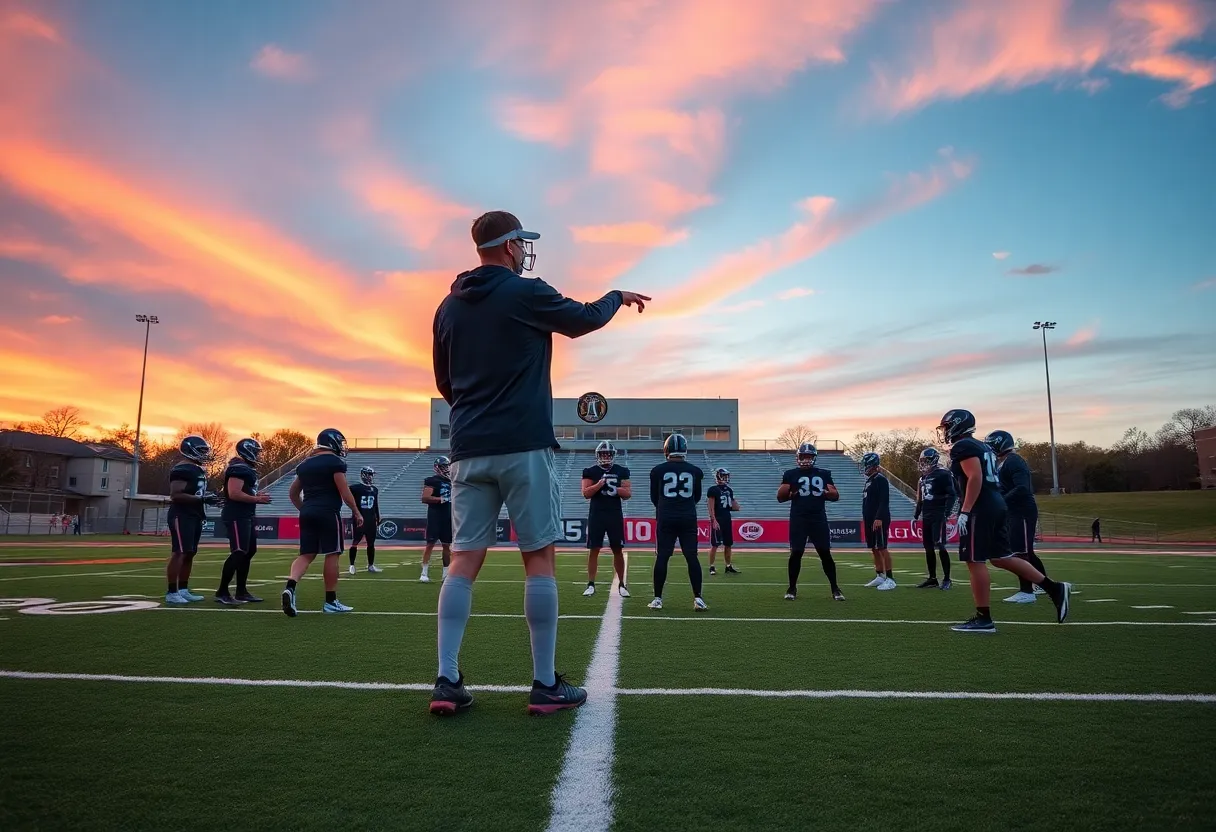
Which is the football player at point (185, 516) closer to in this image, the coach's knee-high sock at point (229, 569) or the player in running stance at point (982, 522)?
the coach's knee-high sock at point (229, 569)

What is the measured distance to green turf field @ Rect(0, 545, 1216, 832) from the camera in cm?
246

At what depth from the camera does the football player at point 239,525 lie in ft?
29.1

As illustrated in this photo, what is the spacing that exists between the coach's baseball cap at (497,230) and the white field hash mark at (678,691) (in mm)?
2570

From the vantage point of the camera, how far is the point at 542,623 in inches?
151

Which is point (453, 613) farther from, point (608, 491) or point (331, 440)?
point (608, 491)

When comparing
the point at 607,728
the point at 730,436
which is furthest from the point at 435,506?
the point at 730,436

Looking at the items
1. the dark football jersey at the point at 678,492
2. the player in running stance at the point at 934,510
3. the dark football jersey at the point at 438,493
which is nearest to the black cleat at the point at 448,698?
the dark football jersey at the point at 678,492

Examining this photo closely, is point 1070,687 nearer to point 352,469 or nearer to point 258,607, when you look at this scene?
point 258,607

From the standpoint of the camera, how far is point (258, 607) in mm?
8336

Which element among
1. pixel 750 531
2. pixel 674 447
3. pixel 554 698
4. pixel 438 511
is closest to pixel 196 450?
pixel 438 511

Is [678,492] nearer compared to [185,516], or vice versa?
[678,492]

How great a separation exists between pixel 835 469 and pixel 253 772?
4634cm

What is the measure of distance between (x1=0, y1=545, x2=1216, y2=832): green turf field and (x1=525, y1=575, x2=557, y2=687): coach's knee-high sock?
0.27m

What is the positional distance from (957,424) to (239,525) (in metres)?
8.40
